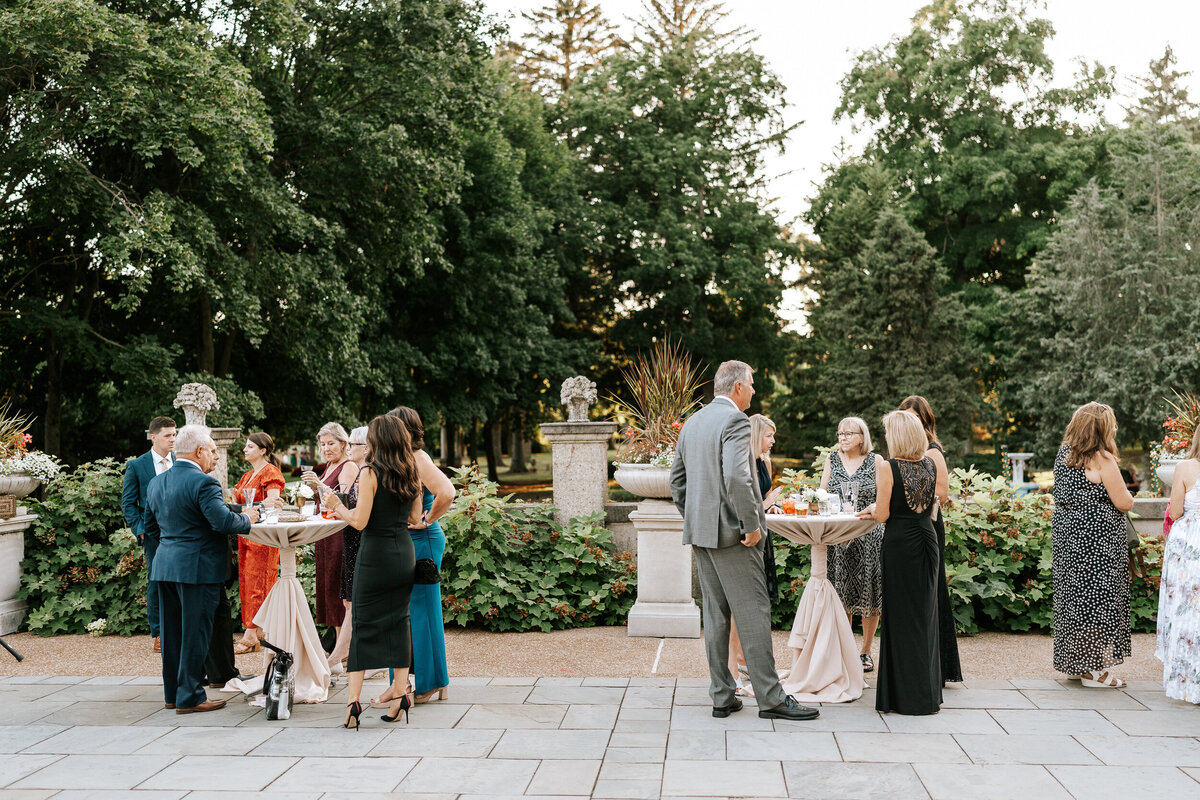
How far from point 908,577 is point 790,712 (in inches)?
39.2

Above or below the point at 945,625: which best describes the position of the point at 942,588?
above

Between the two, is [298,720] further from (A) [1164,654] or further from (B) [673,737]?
(A) [1164,654]

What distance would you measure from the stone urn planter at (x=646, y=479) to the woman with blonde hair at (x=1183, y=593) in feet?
11.6

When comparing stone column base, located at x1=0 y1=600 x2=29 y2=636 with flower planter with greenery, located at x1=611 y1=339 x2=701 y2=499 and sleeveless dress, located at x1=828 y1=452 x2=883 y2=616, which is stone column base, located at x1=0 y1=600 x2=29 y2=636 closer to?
flower planter with greenery, located at x1=611 y1=339 x2=701 y2=499

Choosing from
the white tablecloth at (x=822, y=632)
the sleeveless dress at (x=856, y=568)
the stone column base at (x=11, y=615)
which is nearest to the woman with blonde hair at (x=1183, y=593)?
the sleeveless dress at (x=856, y=568)

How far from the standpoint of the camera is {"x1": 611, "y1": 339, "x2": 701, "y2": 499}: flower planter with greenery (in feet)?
26.4

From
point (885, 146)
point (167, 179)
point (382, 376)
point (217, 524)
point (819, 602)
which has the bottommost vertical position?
point (819, 602)

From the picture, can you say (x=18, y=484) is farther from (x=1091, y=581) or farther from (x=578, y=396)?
(x=1091, y=581)

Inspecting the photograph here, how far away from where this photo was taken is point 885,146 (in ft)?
97.5

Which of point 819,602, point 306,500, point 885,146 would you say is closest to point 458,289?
point 885,146

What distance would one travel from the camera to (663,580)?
800cm

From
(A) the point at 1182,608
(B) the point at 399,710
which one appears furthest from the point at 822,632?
(B) the point at 399,710

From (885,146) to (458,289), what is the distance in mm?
14668

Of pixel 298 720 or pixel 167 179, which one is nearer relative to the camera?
pixel 298 720
